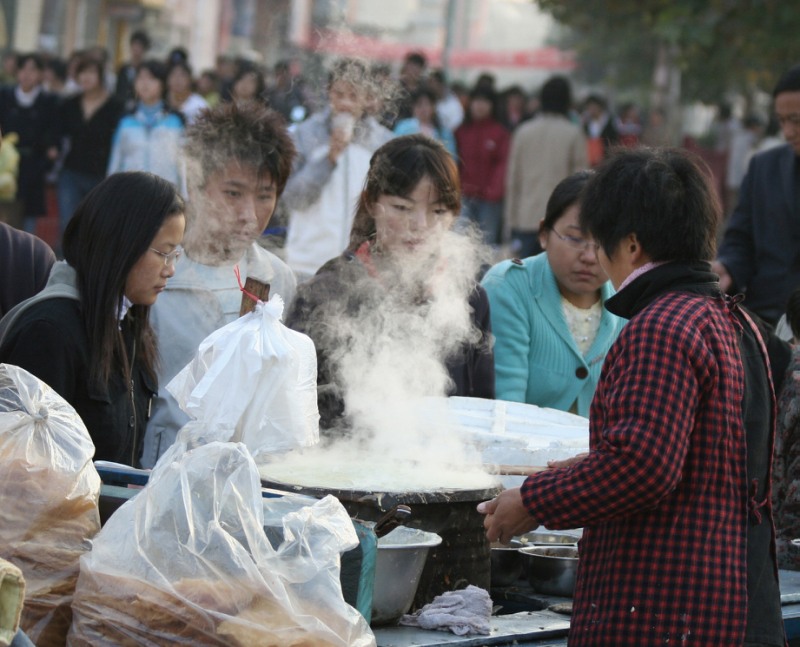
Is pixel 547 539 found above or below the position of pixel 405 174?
below

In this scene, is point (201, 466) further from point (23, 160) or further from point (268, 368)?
point (23, 160)

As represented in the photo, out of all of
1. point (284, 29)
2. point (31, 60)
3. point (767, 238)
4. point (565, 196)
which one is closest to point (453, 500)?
point (565, 196)

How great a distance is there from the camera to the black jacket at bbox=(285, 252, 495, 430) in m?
4.36

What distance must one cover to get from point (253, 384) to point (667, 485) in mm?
1191

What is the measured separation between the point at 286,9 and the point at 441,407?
35.1 m

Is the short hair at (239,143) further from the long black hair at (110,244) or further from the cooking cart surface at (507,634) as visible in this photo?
the cooking cart surface at (507,634)

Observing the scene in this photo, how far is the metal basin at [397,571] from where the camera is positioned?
320 cm

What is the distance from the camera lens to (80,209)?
365 centimetres

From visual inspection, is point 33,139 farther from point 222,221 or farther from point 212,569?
point 212,569

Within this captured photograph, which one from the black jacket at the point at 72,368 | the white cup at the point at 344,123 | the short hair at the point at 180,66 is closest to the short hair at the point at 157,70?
the short hair at the point at 180,66

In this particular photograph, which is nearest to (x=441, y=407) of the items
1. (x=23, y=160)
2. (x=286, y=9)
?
(x=23, y=160)

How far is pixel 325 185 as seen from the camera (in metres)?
7.35

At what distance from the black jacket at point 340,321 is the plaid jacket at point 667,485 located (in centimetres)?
154

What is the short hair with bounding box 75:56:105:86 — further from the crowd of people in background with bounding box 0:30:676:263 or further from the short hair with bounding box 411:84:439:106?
the short hair with bounding box 411:84:439:106
